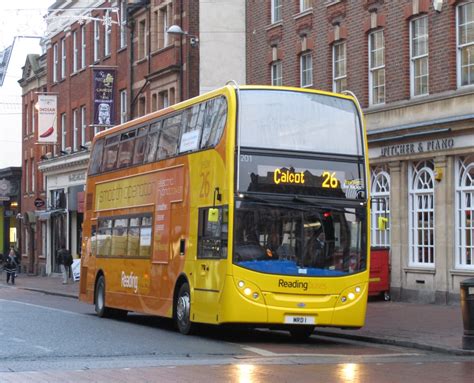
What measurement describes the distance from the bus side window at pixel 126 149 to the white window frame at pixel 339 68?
10.1 metres

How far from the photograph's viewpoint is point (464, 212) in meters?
26.7

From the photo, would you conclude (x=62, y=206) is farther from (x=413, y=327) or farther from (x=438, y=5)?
(x=413, y=327)

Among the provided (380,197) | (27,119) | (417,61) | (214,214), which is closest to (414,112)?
(417,61)

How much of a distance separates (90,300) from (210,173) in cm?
895

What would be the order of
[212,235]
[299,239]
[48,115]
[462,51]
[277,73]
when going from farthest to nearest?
[48,115] < [277,73] < [462,51] < [212,235] < [299,239]

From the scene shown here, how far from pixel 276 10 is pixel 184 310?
18.8 m

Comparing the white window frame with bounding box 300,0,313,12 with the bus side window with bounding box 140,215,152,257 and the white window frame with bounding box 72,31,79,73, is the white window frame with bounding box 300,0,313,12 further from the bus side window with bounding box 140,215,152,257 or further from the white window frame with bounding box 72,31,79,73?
the white window frame with bounding box 72,31,79,73

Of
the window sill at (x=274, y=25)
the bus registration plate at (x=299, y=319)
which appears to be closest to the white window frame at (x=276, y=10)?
the window sill at (x=274, y=25)

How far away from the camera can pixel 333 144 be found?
60.4 feet

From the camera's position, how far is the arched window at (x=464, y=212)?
2648cm

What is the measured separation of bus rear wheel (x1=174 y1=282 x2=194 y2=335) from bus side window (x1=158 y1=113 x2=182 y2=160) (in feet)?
9.09

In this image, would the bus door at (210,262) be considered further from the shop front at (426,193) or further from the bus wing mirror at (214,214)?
the shop front at (426,193)

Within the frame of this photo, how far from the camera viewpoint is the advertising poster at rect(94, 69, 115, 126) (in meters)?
46.3

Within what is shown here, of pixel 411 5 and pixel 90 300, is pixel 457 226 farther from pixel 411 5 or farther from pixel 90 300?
pixel 90 300
